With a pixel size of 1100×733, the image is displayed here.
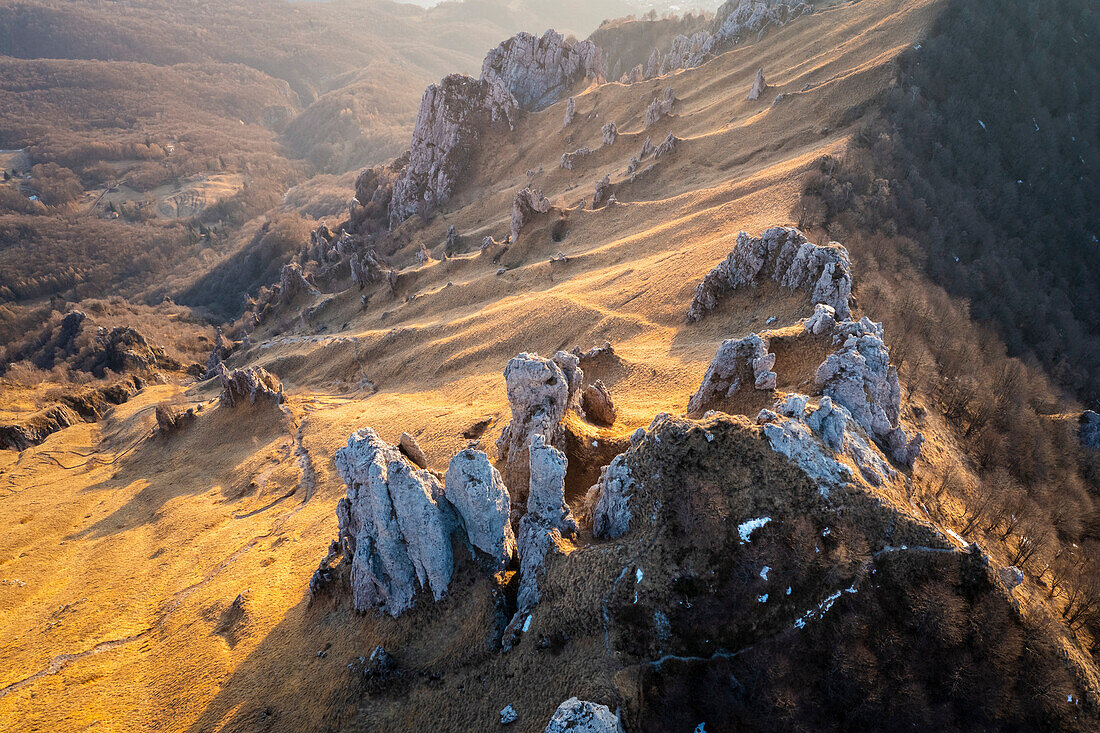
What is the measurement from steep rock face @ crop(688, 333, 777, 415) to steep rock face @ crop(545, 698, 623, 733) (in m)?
14.8

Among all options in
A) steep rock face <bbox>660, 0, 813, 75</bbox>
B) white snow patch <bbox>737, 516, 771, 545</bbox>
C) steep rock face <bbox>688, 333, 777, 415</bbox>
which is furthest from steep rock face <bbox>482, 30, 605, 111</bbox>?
white snow patch <bbox>737, 516, 771, 545</bbox>

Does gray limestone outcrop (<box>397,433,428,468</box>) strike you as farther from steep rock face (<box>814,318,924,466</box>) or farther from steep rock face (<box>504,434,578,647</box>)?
steep rock face (<box>814,318,924,466</box>)

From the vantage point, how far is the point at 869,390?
21.1 metres

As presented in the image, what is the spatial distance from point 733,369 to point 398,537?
1646cm

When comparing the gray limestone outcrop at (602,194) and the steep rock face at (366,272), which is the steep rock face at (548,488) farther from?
the steep rock face at (366,272)

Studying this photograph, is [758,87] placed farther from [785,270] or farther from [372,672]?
[372,672]

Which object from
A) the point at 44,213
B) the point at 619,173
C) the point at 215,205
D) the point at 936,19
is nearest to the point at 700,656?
the point at 619,173

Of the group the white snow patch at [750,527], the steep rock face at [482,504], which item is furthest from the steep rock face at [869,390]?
the steep rock face at [482,504]

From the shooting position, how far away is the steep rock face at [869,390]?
68.0ft

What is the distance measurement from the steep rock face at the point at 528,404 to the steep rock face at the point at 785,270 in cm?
1792

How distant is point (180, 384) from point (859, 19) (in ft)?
385

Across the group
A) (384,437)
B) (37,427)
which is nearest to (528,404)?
(384,437)

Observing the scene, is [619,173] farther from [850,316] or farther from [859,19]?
[850,316]

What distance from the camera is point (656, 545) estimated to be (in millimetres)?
15758
